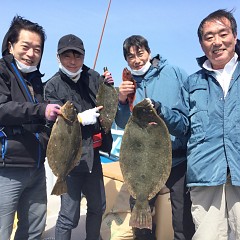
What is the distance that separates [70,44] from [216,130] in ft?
6.01

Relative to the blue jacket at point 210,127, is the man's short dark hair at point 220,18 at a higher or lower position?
higher

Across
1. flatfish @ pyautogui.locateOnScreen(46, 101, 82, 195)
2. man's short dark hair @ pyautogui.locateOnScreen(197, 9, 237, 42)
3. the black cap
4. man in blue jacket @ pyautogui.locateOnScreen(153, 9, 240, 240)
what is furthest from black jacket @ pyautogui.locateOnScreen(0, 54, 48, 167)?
man's short dark hair @ pyautogui.locateOnScreen(197, 9, 237, 42)

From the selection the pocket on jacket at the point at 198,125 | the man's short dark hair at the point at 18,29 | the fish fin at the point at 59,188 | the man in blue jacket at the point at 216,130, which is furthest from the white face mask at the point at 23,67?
the pocket on jacket at the point at 198,125

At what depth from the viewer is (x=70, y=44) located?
3.46 metres

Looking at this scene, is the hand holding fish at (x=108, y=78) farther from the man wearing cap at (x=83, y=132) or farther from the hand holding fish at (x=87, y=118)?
the hand holding fish at (x=87, y=118)

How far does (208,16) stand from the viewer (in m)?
3.05

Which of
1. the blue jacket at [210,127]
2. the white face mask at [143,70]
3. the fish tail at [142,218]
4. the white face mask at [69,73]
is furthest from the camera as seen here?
the white face mask at [143,70]

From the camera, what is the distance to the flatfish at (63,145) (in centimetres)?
288

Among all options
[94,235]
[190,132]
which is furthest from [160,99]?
[94,235]

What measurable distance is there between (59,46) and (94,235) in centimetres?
232

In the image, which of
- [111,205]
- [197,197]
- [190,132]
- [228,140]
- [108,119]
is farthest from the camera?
[111,205]

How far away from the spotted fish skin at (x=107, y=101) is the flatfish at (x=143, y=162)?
2.13 feet

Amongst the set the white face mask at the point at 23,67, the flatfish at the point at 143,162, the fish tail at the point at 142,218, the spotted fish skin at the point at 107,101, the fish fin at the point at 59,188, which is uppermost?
the white face mask at the point at 23,67

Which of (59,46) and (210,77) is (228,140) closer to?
(210,77)
